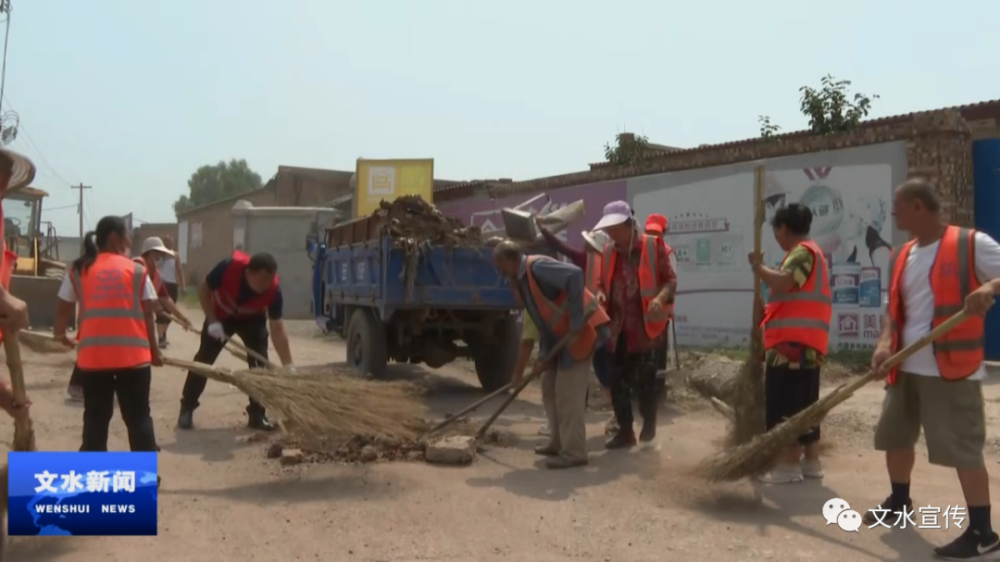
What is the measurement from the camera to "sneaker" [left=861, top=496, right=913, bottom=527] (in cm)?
467

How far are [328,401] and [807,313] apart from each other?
293cm

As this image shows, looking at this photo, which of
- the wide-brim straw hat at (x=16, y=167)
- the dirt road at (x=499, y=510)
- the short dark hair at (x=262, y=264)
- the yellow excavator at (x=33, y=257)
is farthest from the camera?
the yellow excavator at (x=33, y=257)

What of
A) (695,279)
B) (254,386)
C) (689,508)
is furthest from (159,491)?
(695,279)

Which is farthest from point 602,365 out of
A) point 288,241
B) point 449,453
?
point 288,241

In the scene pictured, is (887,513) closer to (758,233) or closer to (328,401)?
(758,233)

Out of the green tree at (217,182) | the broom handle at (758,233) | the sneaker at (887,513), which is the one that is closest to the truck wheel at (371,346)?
the broom handle at (758,233)

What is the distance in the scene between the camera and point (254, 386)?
18.9ft

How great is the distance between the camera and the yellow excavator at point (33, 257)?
46.2ft

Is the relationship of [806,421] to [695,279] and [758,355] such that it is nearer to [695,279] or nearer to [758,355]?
[758,355]

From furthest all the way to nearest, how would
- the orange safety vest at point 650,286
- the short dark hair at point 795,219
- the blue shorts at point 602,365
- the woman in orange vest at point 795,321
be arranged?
the blue shorts at point 602,365 < the orange safety vest at point 650,286 < the short dark hair at point 795,219 < the woman in orange vest at point 795,321

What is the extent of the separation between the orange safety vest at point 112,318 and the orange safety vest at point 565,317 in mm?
2388

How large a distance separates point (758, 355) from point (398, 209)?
4381 millimetres

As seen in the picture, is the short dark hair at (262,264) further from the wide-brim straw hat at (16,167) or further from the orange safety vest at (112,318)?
the wide-brim straw hat at (16,167)

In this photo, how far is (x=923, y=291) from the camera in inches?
173
